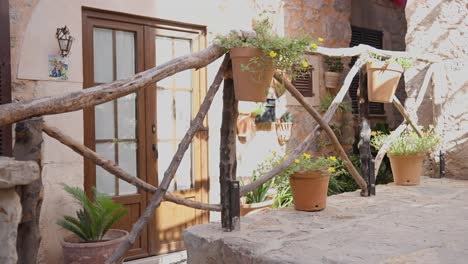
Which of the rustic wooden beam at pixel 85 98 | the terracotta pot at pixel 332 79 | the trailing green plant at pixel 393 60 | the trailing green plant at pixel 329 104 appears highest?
the terracotta pot at pixel 332 79

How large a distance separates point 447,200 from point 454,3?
197 centimetres

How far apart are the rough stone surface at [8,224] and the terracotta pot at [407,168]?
3153mm

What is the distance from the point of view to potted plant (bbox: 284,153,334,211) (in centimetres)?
290

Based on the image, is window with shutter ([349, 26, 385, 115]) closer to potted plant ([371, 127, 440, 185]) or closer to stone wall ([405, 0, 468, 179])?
stone wall ([405, 0, 468, 179])

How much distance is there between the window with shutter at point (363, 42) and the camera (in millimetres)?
6562

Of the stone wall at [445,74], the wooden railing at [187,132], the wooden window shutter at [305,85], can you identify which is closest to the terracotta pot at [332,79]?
the wooden window shutter at [305,85]

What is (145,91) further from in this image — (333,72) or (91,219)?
(333,72)

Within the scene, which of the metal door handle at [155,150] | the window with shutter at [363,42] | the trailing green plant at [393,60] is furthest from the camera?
the window with shutter at [363,42]

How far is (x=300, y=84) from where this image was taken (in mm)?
5699

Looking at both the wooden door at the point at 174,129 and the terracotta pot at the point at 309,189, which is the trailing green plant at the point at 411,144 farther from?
the wooden door at the point at 174,129

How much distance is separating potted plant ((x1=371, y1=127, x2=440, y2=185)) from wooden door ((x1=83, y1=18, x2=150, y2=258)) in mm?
2179

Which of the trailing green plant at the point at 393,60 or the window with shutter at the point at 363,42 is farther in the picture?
the window with shutter at the point at 363,42

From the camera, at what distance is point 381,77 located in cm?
351

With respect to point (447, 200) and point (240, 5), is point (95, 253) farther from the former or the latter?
point (240, 5)
